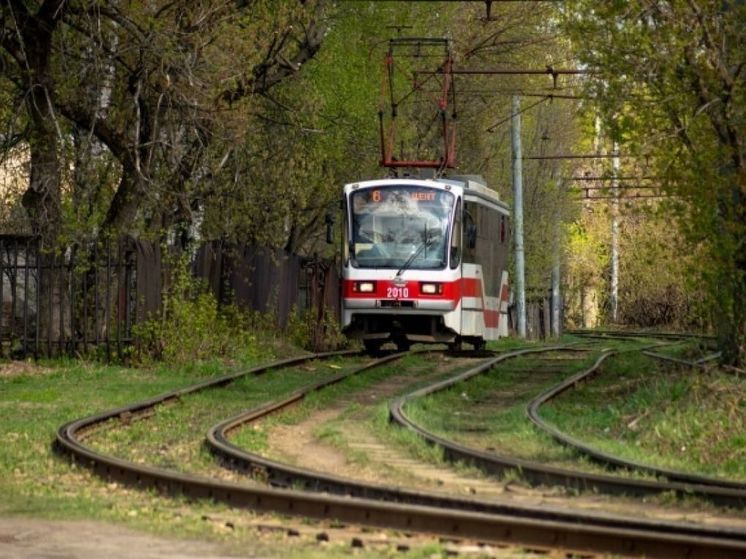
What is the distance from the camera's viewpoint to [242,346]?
29.6 m

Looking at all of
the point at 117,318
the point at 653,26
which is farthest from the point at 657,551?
the point at 117,318

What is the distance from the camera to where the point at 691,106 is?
19.0 m

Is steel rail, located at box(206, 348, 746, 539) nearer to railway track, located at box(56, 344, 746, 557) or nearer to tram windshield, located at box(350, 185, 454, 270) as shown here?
railway track, located at box(56, 344, 746, 557)

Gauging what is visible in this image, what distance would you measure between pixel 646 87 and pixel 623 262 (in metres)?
58.5

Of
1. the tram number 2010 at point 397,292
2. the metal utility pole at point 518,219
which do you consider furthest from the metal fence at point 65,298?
the metal utility pole at point 518,219

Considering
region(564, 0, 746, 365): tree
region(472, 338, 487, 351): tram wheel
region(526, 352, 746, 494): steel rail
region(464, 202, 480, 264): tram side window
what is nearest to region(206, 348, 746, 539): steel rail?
region(526, 352, 746, 494): steel rail

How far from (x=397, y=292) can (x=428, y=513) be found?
18951mm

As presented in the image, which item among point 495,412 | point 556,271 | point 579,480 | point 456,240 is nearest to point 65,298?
point 456,240

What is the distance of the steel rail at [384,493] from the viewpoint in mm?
9594

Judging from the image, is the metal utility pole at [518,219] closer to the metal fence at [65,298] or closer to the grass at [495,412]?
the grass at [495,412]

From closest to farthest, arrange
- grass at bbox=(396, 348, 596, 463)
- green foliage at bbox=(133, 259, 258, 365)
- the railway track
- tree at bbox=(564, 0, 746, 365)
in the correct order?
the railway track < grass at bbox=(396, 348, 596, 463) < tree at bbox=(564, 0, 746, 365) < green foliage at bbox=(133, 259, 258, 365)

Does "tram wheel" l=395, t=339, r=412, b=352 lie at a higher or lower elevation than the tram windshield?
lower

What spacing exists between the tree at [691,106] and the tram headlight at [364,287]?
30.3 ft

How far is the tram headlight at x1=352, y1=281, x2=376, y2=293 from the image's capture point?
28.7m
